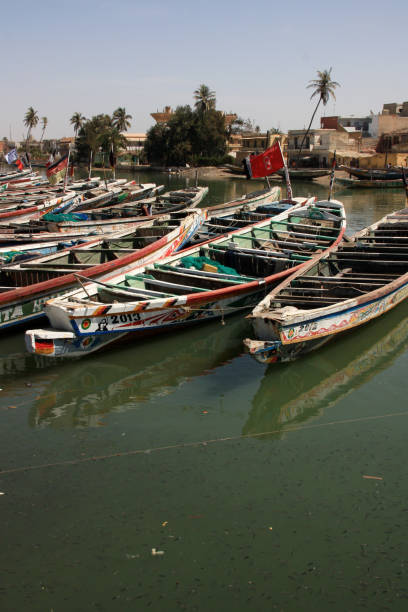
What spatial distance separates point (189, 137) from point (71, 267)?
6727 cm

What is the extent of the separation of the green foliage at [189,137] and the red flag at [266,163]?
55.1 m

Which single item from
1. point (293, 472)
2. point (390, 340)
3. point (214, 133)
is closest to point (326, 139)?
point (214, 133)

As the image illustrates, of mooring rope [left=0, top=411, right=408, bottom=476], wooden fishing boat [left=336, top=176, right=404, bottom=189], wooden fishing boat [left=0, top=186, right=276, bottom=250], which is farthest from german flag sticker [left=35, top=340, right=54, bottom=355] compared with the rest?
wooden fishing boat [left=336, top=176, right=404, bottom=189]

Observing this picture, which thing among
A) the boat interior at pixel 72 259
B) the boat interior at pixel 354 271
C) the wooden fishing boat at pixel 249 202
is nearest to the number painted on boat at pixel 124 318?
the boat interior at pixel 354 271

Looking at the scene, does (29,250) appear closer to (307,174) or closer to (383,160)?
(307,174)

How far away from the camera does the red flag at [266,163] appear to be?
18.8 m

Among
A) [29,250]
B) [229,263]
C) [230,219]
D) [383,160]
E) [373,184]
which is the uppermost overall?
[383,160]

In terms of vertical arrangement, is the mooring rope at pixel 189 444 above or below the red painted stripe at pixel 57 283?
below

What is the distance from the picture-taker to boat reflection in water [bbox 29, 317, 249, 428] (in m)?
7.51

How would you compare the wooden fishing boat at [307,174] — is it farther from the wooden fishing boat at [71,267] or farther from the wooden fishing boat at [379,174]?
the wooden fishing boat at [71,267]

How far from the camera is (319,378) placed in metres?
8.38

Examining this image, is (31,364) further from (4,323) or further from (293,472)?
(293,472)

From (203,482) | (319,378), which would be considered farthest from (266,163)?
(203,482)

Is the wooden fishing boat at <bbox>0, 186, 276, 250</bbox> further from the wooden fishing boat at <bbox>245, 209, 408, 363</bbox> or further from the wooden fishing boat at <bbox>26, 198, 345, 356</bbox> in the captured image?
the wooden fishing boat at <bbox>245, 209, 408, 363</bbox>
